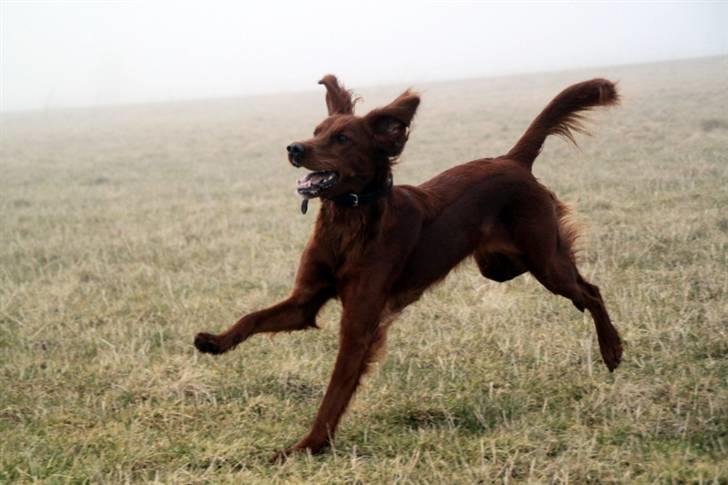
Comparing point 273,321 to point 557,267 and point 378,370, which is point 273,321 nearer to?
point 378,370

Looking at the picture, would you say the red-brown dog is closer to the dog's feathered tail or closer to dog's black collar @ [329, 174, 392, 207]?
dog's black collar @ [329, 174, 392, 207]

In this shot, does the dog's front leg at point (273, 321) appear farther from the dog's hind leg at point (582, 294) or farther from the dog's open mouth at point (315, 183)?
the dog's hind leg at point (582, 294)

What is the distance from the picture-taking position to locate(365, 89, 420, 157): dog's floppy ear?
11.9ft

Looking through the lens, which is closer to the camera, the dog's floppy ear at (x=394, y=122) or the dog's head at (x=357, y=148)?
the dog's head at (x=357, y=148)

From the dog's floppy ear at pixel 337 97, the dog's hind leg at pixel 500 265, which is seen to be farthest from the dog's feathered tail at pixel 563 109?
the dog's floppy ear at pixel 337 97

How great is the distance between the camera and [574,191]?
395 inches

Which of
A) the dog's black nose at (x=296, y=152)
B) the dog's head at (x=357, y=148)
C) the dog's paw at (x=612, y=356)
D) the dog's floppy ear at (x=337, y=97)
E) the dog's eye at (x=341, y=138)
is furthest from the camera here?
the dog's paw at (x=612, y=356)

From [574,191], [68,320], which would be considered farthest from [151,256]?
[574,191]

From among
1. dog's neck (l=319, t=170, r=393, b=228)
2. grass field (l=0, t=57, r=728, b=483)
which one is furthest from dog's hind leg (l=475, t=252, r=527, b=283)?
dog's neck (l=319, t=170, r=393, b=228)

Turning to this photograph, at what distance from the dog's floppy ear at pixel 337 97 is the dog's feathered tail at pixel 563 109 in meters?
1.00

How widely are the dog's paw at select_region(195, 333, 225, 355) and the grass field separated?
36 centimetres

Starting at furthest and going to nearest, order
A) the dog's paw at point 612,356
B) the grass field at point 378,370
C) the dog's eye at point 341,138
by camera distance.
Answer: the dog's paw at point 612,356 → the dog's eye at point 341,138 → the grass field at point 378,370

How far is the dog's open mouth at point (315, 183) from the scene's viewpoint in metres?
3.40

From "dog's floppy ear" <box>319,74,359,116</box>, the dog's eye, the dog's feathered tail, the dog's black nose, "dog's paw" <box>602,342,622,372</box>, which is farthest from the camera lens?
the dog's feathered tail
